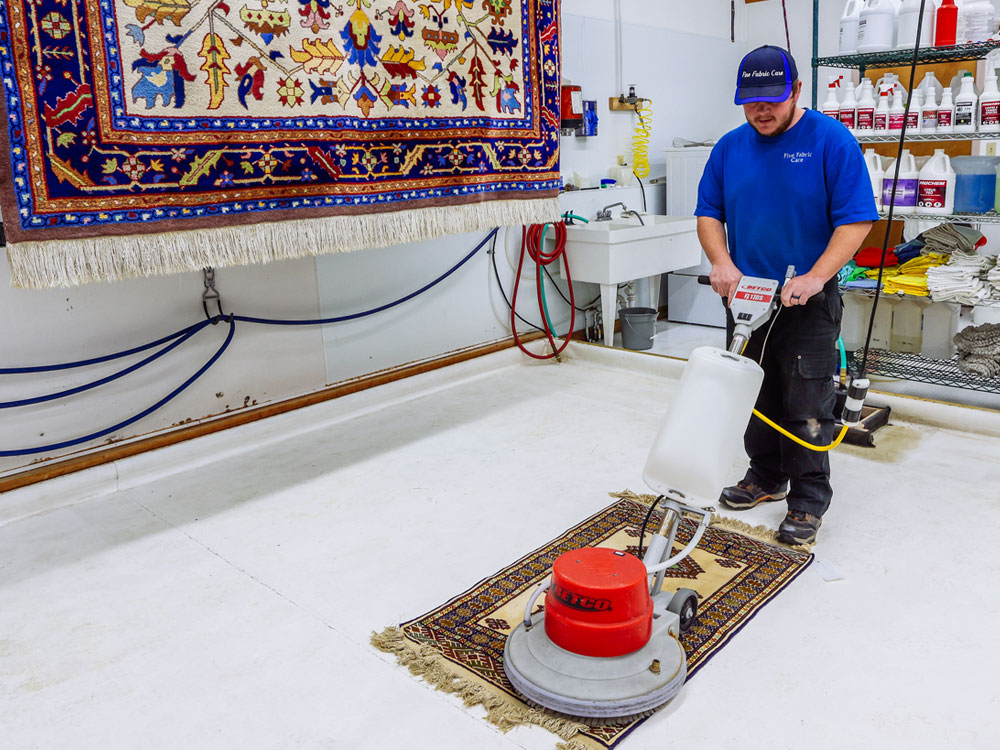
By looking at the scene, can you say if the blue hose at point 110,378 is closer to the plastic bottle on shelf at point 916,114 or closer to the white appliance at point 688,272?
the plastic bottle on shelf at point 916,114

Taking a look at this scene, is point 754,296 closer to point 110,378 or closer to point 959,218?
point 959,218

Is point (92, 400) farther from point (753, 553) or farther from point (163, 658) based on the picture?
point (753, 553)

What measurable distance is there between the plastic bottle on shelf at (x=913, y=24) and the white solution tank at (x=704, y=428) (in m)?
2.18

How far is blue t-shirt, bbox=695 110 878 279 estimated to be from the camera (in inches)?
84.4

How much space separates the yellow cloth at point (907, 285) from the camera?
10.9ft

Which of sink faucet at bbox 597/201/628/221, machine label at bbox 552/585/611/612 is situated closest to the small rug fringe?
machine label at bbox 552/585/611/612

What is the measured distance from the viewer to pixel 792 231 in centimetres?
225

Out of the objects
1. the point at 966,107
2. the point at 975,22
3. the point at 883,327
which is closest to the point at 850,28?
the point at 975,22

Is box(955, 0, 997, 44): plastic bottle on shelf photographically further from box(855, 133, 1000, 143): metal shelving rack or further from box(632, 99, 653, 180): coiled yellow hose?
box(632, 99, 653, 180): coiled yellow hose

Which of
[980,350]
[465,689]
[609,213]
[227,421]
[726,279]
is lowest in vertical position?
[465,689]

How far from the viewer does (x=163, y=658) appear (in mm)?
1909

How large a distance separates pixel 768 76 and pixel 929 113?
159cm

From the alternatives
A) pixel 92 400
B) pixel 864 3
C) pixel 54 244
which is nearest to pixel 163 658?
pixel 54 244

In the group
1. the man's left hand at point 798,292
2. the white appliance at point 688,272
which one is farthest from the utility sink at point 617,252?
the man's left hand at point 798,292
